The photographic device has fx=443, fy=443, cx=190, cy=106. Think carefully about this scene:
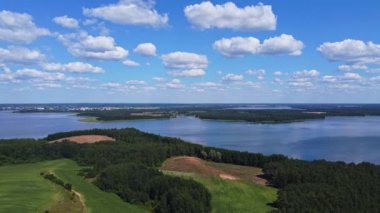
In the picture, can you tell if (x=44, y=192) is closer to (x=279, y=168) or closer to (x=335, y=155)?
(x=279, y=168)

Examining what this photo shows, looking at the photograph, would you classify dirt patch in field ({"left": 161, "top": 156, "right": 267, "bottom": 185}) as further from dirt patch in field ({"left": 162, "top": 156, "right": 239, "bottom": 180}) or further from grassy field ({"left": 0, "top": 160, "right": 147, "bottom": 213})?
grassy field ({"left": 0, "top": 160, "right": 147, "bottom": 213})

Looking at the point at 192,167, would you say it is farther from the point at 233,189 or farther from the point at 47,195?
the point at 47,195

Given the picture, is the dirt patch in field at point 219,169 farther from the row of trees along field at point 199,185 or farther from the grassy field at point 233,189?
the row of trees along field at point 199,185

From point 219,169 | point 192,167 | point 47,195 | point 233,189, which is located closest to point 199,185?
point 233,189

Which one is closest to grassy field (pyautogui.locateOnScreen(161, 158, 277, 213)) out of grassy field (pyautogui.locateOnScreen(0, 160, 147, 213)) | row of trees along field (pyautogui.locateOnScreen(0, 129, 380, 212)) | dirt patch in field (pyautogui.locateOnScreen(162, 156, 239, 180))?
dirt patch in field (pyautogui.locateOnScreen(162, 156, 239, 180))

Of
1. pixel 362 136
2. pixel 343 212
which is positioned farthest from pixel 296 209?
pixel 362 136
